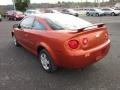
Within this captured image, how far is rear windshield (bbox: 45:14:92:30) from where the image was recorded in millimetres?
5902

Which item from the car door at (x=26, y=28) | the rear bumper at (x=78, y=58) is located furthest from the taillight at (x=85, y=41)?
the car door at (x=26, y=28)

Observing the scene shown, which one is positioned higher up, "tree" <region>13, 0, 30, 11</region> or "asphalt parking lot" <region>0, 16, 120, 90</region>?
"tree" <region>13, 0, 30, 11</region>

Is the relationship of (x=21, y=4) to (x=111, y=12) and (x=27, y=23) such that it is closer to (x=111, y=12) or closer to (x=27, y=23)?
(x=111, y=12)

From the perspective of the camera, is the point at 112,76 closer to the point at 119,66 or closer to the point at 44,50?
the point at 119,66

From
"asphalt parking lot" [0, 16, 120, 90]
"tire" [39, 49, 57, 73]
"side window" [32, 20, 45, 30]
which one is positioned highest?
"side window" [32, 20, 45, 30]

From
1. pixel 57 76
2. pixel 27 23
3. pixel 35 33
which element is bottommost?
pixel 57 76

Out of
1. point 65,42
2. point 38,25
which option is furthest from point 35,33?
point 65,42

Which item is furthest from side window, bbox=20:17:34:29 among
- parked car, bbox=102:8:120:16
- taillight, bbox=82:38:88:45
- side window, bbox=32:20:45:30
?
parked car, bbox=102:8:120:16

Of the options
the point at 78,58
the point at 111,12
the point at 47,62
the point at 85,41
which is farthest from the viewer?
the point at 111,12

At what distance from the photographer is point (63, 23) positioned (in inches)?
240

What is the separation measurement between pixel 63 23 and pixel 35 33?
33.9 inches

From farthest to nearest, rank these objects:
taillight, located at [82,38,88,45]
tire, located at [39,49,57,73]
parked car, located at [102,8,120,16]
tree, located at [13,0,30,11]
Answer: tree, located at [13,0,30,11] < parked car, located at [102,8,120,16] < tire, located at [39,49,57,73] < taillight, located at [82,38,88,45]

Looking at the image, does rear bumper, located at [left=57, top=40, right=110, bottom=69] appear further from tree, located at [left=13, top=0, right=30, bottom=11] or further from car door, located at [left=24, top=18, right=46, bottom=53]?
tree, located at [left=13, top=0, right=30, bottom=11]

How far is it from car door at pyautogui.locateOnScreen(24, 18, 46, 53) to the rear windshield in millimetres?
253
